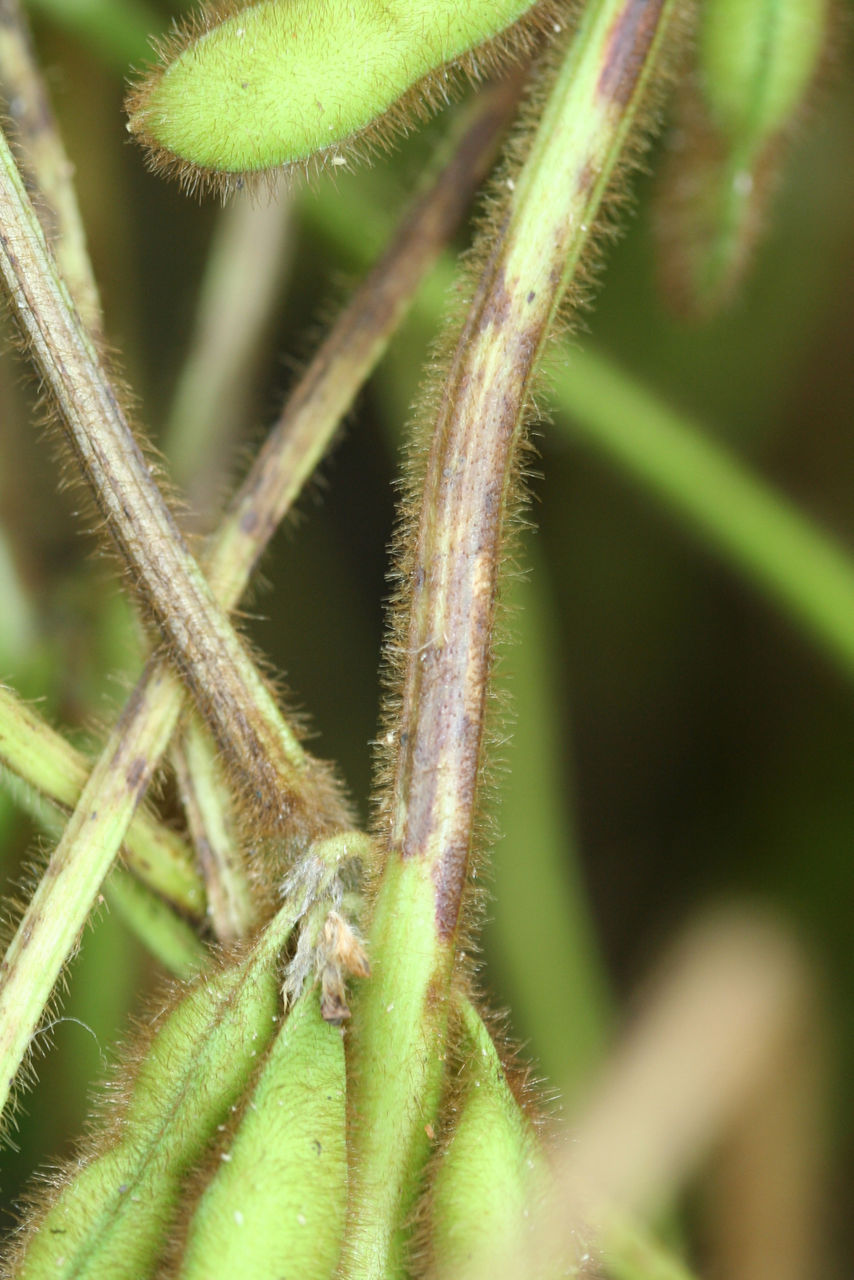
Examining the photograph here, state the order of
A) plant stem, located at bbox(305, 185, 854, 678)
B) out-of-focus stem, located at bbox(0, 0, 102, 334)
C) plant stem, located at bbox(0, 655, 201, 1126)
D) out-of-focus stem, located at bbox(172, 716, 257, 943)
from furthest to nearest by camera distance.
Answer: plant stem, located at bbox(305, 185, 854, 678)
out-of-focus stem, located at bbox(0, 0, 102, 334)
out-of-focus stem, located at bbox(172, 716, 257, 943)
plant stem, located at bbox(0, 655, 201, 1126)

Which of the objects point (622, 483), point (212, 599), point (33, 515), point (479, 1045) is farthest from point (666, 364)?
point (479, 1045)

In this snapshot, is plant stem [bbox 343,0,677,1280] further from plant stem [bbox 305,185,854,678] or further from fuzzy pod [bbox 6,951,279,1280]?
plant stem [bbox 305,185,854,678]

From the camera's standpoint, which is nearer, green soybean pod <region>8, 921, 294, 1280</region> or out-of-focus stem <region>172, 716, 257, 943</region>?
green soybean pod <region>8, 921, 294, 1280</region>

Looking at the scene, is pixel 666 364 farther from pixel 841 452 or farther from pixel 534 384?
pixel 534 384

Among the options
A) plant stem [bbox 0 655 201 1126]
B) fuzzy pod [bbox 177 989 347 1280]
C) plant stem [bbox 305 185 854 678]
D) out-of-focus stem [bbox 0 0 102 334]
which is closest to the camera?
fuzzy pod [bbox 177 989 347 1280]

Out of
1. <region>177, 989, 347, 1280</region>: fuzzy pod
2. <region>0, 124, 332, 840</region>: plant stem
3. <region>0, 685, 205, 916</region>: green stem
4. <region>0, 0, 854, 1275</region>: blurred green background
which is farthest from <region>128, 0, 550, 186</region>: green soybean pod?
<region>0, 0, 854, 1275</region>: blurred green background
